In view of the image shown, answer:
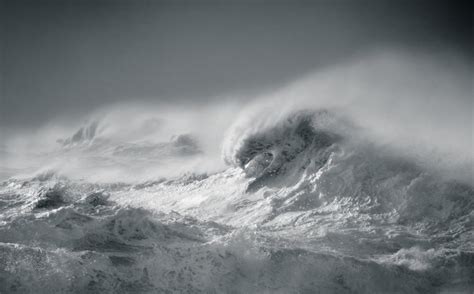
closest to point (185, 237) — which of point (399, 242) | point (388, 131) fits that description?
point (399, 242)

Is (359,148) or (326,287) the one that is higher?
(359,148)

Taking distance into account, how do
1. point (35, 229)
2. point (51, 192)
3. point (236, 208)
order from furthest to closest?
point (236, 208), point (51, 192), point (35, 229)

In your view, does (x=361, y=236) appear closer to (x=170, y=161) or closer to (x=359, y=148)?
(x=359, y=148)

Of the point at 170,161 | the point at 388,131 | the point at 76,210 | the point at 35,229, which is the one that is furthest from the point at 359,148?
the point at 170,161

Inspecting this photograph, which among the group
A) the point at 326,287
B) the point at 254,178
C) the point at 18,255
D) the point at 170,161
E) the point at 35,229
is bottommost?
the point at 326,287

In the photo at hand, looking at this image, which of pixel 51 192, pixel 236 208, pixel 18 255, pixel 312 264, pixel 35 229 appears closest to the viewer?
pixel 18 255

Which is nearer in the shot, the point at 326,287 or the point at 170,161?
the point at 326,287

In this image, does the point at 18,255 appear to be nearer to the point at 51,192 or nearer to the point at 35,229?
the point at 35,229
